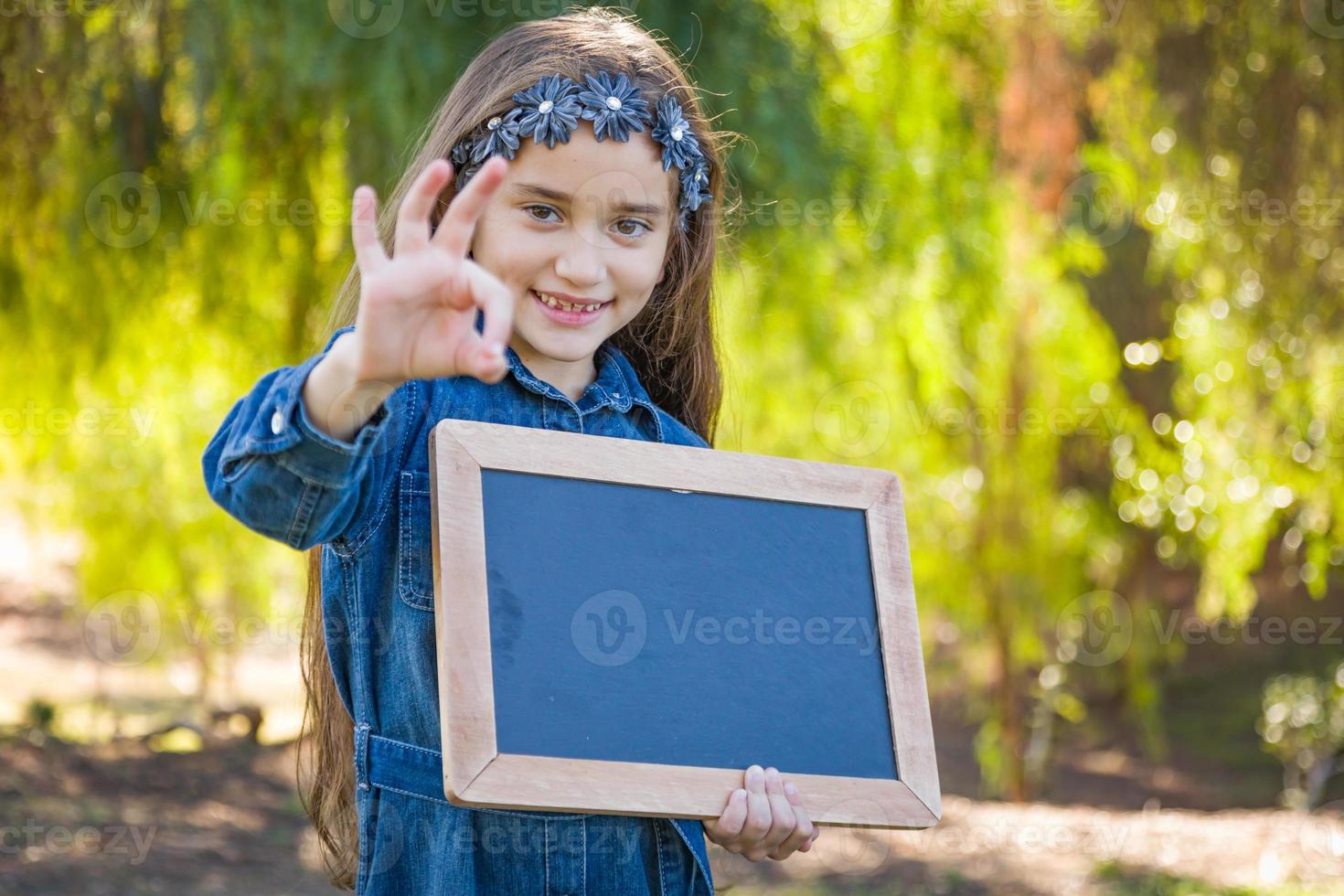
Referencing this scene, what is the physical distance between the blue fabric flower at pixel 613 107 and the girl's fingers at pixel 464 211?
481 mm

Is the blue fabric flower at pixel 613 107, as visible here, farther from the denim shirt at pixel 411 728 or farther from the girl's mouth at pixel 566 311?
the denim shirt at pixel 411 728

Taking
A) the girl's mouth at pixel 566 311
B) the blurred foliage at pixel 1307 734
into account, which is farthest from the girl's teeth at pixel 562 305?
the blurred foliage at pixel 1307 734

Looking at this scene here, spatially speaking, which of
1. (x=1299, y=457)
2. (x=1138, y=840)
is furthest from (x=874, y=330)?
(x=1138, y=840)

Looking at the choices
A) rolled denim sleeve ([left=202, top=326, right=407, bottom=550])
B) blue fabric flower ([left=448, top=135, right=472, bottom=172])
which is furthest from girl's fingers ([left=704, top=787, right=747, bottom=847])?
blue fabric flower ([left=448, top=135, right=472, bottom=172])

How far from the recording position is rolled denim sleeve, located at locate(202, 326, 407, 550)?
1.54 metres

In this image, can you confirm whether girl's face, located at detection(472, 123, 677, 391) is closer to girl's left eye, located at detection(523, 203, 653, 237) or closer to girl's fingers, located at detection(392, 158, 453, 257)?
girl's left eye, located at detection(523, 203, 653, 237)

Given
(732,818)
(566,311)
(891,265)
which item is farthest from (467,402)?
(891,265)

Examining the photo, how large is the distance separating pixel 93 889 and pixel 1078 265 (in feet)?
17.8

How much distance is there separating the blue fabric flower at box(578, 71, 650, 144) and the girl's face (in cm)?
1

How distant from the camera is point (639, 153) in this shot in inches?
76.2

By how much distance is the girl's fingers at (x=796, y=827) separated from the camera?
175 cm

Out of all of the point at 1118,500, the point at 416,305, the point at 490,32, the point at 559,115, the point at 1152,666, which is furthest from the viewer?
the point at 1152,666

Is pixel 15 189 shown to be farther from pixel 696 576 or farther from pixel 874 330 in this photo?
pixel 696 576

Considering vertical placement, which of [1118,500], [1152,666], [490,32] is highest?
[490,32]
